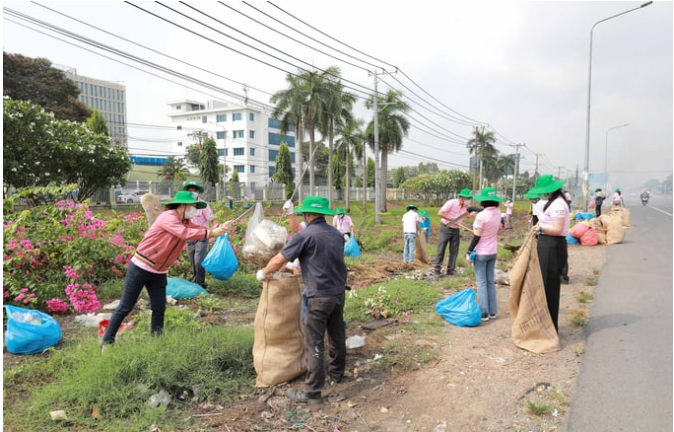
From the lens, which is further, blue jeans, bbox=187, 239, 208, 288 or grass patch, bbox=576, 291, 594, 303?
blue jeans, bbox=187, 239, 208, 288

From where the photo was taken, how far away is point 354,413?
3.77 m

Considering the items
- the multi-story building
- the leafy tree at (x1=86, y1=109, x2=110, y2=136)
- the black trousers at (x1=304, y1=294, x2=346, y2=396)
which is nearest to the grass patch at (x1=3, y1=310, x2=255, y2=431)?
the black trousers at (x1=304, y1=294, x2=346, y2=396)

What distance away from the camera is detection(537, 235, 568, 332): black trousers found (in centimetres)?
515

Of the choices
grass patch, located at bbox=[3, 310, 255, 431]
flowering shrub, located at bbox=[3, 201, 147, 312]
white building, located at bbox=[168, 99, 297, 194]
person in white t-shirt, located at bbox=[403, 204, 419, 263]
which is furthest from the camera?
white building, located at bbox=[168, 99, 297, 194]

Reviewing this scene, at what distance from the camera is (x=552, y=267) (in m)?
5.15

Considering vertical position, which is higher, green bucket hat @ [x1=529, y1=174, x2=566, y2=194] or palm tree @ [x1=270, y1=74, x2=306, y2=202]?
palm tree @ [x1=270, y1=74, x2=306, y2=202]

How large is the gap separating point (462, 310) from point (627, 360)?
6.23ft

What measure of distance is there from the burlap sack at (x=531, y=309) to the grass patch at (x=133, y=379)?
3.07m

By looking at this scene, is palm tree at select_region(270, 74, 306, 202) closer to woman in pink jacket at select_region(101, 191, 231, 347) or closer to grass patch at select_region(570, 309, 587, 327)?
grass patch at select_region(570, 309, 587, 327)

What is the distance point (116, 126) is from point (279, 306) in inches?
4422

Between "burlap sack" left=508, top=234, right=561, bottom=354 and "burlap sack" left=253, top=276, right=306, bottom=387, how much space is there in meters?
2.59

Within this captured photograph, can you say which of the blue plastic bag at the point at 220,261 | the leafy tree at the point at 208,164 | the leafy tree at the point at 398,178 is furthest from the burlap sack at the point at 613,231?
the leafy tree at the point at 398,178

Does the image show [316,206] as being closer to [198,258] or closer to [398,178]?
[198,258]

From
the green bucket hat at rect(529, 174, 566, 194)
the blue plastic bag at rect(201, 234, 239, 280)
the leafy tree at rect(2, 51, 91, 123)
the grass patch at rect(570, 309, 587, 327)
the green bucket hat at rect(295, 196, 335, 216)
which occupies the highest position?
the leafy tree at rect(2, 51, 91, 123)
